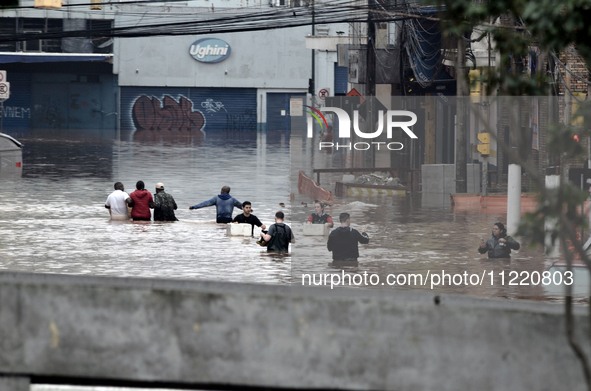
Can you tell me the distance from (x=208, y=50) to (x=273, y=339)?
52284 mm

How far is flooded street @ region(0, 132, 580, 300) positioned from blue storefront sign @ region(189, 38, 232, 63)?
29105 mm

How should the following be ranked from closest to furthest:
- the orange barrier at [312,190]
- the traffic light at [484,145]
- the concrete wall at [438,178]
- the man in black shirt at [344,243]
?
1. the man in black shirt at [344,243]
2. the concrete wall at [438,178]
3. the orange barrier at [312,190]
4. the traffic light at [484,145]

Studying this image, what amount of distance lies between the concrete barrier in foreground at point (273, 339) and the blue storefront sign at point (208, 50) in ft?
170

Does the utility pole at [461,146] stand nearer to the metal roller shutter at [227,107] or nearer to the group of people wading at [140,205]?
the group of people wading at [140,205]

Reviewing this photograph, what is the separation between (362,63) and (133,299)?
29454 millimetres

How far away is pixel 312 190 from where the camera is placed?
1809 centimetres

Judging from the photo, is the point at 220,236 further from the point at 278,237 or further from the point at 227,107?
the point at 227,107

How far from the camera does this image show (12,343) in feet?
14.8

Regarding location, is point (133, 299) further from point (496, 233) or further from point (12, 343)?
point (496, 233)

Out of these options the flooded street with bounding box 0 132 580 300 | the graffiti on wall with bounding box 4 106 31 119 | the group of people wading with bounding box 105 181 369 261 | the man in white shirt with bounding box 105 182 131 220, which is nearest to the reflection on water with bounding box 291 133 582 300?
the flooded street with bounding box 0 132 580 300

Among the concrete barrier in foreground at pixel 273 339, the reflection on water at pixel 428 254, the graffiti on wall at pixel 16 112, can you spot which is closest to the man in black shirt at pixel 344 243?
the reflection on water at pixel 428 254

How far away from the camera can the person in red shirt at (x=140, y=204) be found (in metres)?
17.7

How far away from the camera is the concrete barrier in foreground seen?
427 cm

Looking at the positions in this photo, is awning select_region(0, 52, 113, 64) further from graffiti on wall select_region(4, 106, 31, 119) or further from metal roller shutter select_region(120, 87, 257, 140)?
metal roller shutter select_region(120, 87, 257, 140)
